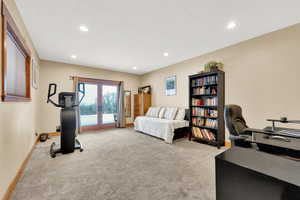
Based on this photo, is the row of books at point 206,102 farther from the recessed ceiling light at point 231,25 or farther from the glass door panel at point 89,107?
the glass door panel at point 89,107

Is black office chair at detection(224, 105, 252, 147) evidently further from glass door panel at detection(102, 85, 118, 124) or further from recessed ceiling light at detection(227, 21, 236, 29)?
glass door panel at detection(102, 85, 118, 124)

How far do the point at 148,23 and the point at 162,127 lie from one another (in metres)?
2.73

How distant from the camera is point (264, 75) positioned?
2721 mm

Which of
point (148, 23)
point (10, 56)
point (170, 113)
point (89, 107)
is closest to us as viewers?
point (10, 56)

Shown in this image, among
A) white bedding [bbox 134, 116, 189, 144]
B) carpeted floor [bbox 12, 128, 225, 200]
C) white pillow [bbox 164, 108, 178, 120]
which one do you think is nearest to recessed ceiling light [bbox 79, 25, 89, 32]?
carpeted floor [bbox 12, 128, 225, 200]

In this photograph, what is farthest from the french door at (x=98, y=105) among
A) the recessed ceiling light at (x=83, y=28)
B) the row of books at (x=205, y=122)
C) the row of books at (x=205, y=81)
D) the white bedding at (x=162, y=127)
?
the row of books at (x=205, y=122)

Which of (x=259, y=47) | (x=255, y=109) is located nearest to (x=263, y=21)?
(x=259, y=47)

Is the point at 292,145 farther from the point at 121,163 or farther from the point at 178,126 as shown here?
the point at 178,126

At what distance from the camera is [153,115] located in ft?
16.8

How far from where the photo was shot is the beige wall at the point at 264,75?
239 centimetres

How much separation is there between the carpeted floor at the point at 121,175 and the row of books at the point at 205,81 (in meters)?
1.71

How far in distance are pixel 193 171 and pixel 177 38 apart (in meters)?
2.72

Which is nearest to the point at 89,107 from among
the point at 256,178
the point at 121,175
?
the point at 121,175

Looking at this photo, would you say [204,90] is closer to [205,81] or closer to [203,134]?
[205,81]
